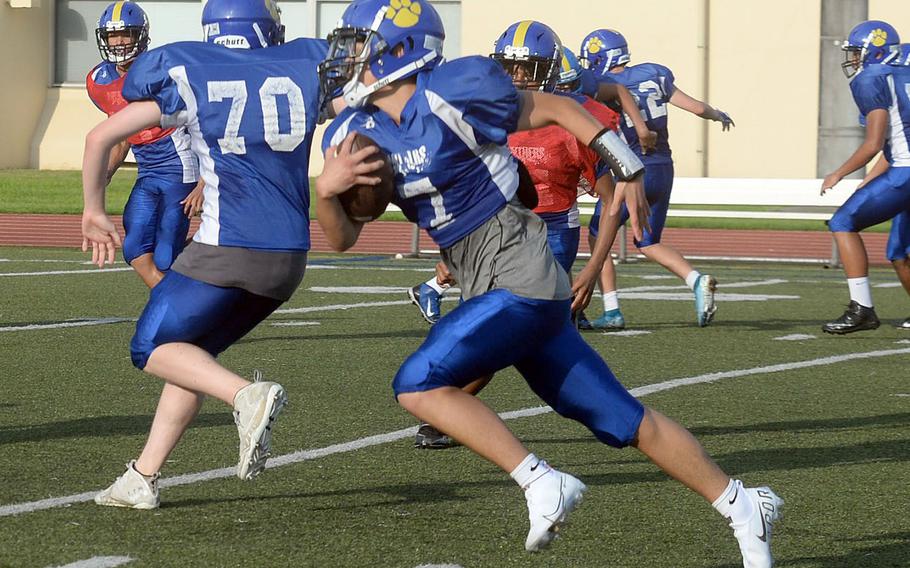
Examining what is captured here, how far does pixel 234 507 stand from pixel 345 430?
4.92 ft

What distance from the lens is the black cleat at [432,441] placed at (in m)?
5.98

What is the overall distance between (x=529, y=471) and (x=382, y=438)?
2291 mm

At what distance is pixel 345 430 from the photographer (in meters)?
6.38

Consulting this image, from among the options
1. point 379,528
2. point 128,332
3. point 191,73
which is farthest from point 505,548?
point 128,332

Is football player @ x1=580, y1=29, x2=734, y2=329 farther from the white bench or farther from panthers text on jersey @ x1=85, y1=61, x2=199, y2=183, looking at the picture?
the white bench

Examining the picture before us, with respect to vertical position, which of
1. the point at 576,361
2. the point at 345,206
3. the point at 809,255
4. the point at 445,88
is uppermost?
the point at 445,88

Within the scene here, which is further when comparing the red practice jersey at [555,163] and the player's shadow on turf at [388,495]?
the red practice jersey at [555,163]

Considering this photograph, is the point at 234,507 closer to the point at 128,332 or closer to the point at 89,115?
the point at 128,332

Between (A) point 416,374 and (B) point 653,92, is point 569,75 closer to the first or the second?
(B) point 653,92

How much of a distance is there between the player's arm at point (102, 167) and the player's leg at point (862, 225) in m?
6.04

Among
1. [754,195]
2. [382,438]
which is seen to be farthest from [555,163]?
[754,195]

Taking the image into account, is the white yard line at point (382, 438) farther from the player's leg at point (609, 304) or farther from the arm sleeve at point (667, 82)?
the arm sleeve at point (667, 82)

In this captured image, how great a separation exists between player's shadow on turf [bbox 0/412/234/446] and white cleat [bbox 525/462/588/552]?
264 centimetres

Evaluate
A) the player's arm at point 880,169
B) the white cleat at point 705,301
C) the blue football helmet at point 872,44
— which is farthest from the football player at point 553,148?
the blue football helmet at point 872,44
